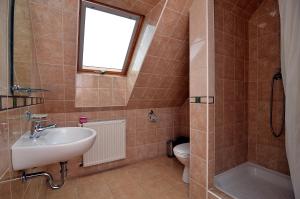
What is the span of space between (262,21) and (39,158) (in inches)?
105

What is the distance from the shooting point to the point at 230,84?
1853 mm

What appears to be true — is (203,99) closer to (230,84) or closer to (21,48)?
(230,84)

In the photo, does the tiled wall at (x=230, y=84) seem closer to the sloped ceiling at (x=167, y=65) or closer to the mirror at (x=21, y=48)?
the sloped ceiling at (x=167, y=65)

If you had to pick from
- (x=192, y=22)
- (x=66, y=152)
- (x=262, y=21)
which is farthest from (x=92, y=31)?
(x=262, y=21)

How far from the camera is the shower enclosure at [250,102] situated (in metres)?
1.73

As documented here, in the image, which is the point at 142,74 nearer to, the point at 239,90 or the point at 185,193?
the point at 239,90

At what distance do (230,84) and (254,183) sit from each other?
118 cm

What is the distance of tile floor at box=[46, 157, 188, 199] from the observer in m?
1.77

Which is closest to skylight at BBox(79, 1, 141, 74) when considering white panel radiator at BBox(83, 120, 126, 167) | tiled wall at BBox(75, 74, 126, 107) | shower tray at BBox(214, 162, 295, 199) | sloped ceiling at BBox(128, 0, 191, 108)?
tiled wall at BBox(75, 74, 126, 107)

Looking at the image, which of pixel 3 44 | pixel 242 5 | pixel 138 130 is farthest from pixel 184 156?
pixel 242 5

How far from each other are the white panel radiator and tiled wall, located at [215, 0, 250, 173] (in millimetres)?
1385

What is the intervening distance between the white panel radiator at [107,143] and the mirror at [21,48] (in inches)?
42.2

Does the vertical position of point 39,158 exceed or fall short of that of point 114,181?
it exceeds it

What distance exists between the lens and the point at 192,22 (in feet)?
5.35
